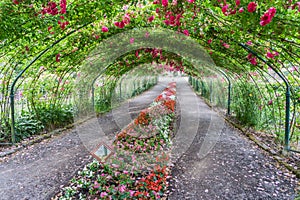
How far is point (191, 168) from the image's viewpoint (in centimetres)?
385

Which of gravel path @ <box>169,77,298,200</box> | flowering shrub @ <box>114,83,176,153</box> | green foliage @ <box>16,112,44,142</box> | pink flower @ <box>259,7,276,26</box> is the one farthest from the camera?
green foliage @ <box>16,112,44,142</box>

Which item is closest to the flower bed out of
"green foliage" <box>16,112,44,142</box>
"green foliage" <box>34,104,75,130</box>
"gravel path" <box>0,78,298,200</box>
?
"gravel path" <box>0,78,298,200</box>

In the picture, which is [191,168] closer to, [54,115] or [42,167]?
[42,167]

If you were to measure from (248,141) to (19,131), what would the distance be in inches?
216

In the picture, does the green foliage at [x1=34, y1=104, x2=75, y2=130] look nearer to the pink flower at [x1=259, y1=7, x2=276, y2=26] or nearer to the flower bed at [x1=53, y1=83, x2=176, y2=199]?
the flower bed at [x1=53, y1=83, x2=176, y2=199]

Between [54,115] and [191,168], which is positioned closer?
[191,168]

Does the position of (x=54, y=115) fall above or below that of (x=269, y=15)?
below

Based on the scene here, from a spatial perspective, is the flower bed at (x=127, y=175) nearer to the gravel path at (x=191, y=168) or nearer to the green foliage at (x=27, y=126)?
the gravel path at (x=191, y=168)

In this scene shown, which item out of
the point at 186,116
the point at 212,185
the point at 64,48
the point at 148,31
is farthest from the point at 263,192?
the point at 186,116

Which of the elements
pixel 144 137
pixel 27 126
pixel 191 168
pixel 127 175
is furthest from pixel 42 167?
pixel 191 168

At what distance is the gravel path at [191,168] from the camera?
3.02 metres

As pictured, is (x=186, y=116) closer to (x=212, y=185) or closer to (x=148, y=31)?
(x=148, y=31)

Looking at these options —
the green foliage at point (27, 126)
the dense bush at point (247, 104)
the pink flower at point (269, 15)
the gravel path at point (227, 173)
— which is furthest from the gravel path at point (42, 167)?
the dense bush at point (247, 104)

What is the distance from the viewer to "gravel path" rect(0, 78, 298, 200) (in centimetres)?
302
